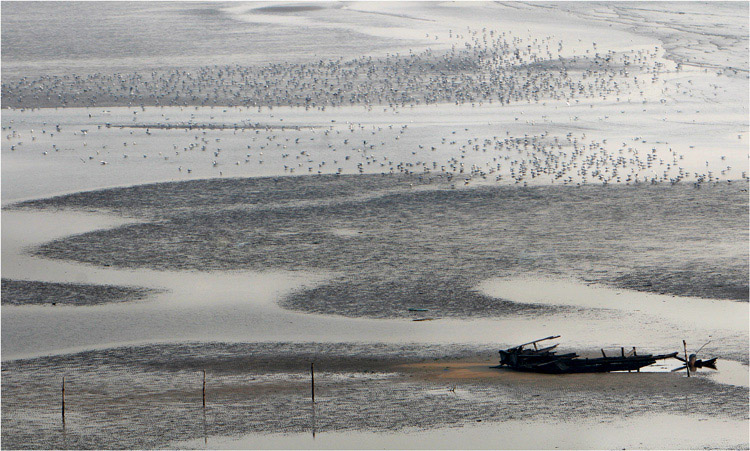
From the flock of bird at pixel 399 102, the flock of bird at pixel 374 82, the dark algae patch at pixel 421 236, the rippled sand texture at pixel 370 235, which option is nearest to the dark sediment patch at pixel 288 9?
the rippled sand texture at pixel 370 235

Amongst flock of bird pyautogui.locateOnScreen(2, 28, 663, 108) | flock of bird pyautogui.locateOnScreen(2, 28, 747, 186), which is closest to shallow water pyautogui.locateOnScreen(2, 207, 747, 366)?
flock of bird pyautogui.locateOnScreen(2, 28, 747, 186)

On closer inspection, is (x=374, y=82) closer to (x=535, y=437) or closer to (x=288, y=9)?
(x=288, y=9)

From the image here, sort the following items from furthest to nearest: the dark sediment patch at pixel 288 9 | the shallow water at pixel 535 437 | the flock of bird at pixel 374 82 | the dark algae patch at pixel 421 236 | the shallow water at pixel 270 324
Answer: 1. the dark sediment patch at pixel 288 9
2. the flock of bird at pixel 374 82
3. the dark algae patch at pixel 421 236
4. the shallow water at pixel 270 324
5. the shallow water at pixel 535 437

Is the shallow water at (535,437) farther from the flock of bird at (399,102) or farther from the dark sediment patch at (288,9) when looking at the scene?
the dark sediment patch at (288,9)

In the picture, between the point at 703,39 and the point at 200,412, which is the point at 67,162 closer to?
the point at 200,412

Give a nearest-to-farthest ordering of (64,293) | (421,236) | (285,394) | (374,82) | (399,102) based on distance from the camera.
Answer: (285,394) → (64,293) → (421,236) → (399,102) → (374,82)

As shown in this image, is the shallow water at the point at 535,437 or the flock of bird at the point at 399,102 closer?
the shallow water at the point at 535,437

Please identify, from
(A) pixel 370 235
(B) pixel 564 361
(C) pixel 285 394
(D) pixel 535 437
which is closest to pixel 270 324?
(C) pixel 285 394
